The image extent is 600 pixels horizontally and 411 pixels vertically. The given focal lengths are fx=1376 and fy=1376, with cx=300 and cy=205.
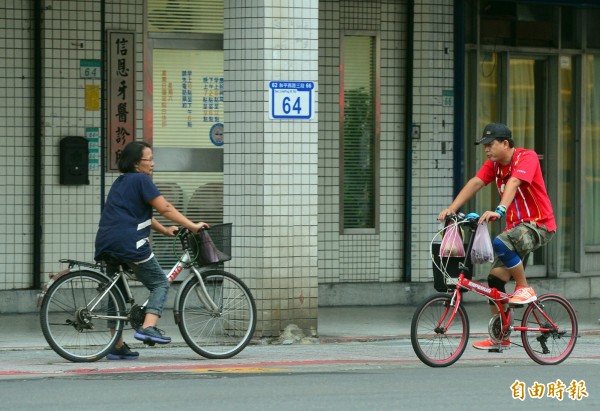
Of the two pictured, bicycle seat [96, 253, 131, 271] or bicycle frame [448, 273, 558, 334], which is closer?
bicycle frame [448, 273, 558, 334]

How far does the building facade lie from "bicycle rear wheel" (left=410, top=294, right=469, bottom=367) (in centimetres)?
224

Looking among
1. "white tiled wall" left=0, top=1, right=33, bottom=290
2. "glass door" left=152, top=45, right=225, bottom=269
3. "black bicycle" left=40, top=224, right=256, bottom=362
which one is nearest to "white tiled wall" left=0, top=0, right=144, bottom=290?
"white tiled wall" left=0, top=1, right=33, bottom=290

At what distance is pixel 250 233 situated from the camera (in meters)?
12.4

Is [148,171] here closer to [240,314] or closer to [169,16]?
[240,314]

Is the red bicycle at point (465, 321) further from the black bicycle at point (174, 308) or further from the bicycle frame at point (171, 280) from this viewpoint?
the bicycle frame at point (171, 280)

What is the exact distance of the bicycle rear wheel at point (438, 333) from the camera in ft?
33.8

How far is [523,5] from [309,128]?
498 centimetres

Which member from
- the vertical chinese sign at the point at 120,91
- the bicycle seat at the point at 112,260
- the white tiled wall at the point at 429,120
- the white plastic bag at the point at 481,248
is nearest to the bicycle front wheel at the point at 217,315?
the bicycle seat at the point at 112,260

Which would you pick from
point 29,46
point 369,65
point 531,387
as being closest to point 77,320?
point 531,387

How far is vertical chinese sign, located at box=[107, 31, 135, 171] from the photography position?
47.6 feet

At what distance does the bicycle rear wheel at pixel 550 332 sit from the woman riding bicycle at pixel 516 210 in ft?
0.55

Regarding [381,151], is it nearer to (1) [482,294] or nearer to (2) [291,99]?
(2) [291,99]

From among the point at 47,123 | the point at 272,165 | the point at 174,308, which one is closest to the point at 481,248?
the point at 174,308

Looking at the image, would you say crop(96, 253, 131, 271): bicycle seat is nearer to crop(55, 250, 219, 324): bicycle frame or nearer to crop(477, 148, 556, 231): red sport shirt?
crop(55, 250, 219, 324): bicycle frame
